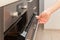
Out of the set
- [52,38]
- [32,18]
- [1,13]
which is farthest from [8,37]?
[52,38]

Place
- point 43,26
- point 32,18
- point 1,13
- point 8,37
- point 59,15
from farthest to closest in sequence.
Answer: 1. point 43,26
2. point 59,15
3. point 32,18
4. point 8,37
5. point 1,13

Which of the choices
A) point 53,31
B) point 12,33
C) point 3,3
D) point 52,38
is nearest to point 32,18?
point 12,33

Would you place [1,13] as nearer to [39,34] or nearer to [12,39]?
[12,39]

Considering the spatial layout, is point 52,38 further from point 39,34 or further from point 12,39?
point 12,39

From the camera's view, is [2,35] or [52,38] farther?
[52,38]

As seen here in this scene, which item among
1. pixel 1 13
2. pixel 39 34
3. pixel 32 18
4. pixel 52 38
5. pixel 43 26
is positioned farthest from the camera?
pixel 43 26

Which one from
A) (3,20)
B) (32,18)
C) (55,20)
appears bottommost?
(55,20)

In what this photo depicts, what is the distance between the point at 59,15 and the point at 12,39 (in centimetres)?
211

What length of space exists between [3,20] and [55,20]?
2261 millimetres

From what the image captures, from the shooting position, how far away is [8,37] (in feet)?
2.20

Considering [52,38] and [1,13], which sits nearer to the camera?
[1,13]

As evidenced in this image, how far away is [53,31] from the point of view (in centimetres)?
271

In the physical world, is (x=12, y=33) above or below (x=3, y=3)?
below

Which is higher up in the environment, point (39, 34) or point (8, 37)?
point (8, 37)
